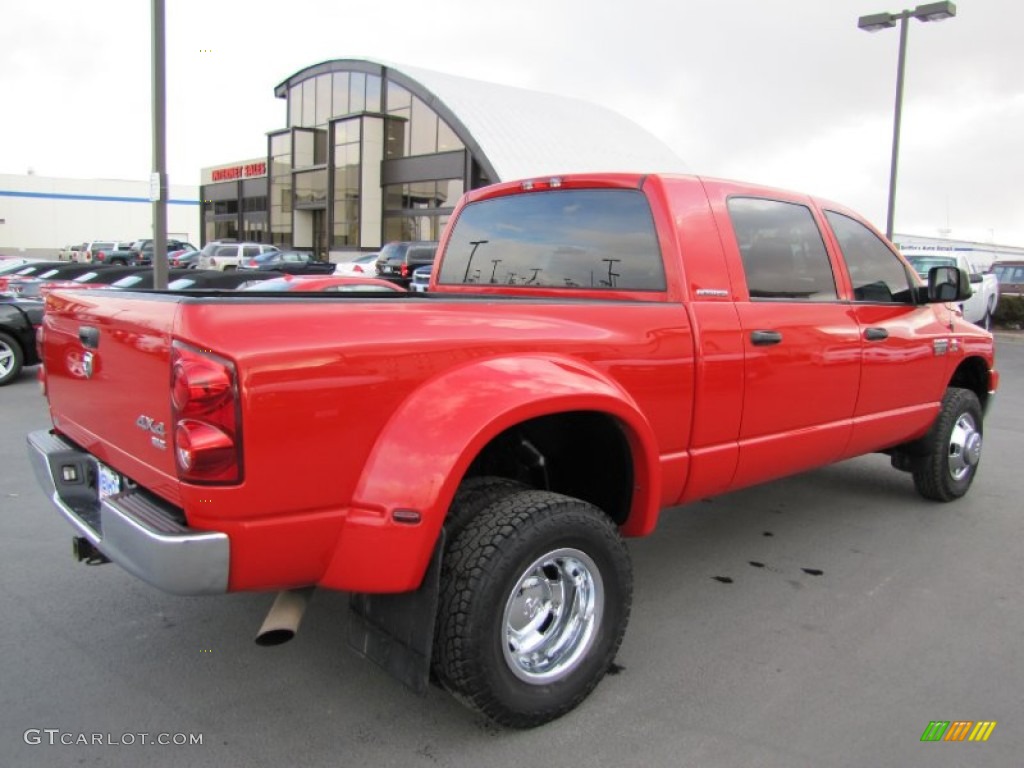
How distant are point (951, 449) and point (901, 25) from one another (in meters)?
14.8

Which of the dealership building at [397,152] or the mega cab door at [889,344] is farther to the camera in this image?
the dealership building at [397,152]

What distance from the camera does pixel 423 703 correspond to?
289 centimetres

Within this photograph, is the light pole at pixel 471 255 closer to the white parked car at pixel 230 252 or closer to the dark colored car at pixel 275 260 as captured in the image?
the dark colored car at pixel 275 260

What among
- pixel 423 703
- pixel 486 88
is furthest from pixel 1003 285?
pixel 486 88

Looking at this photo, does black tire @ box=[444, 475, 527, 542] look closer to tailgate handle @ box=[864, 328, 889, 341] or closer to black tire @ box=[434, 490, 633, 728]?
black tire @ box=[434, 490, 633, 728]

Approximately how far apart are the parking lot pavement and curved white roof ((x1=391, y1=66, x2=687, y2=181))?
1331 inches

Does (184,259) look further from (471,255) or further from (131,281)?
(471,255)

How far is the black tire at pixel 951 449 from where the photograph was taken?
5023mm

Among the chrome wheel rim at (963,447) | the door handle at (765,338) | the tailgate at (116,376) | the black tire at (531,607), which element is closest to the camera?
the tailgate at (116,376)

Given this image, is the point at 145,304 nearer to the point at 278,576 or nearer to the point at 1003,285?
the point at 278,576

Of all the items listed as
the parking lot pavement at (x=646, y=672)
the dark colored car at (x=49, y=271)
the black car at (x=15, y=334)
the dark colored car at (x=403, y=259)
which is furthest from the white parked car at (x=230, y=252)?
the parking lot pavement at (x=646, y=672)

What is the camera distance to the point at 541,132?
42906 mm

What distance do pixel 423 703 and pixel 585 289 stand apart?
6.25ft

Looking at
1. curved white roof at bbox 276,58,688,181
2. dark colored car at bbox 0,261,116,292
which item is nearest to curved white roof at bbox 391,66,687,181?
curved white roof at bbox 276,58,688,181
